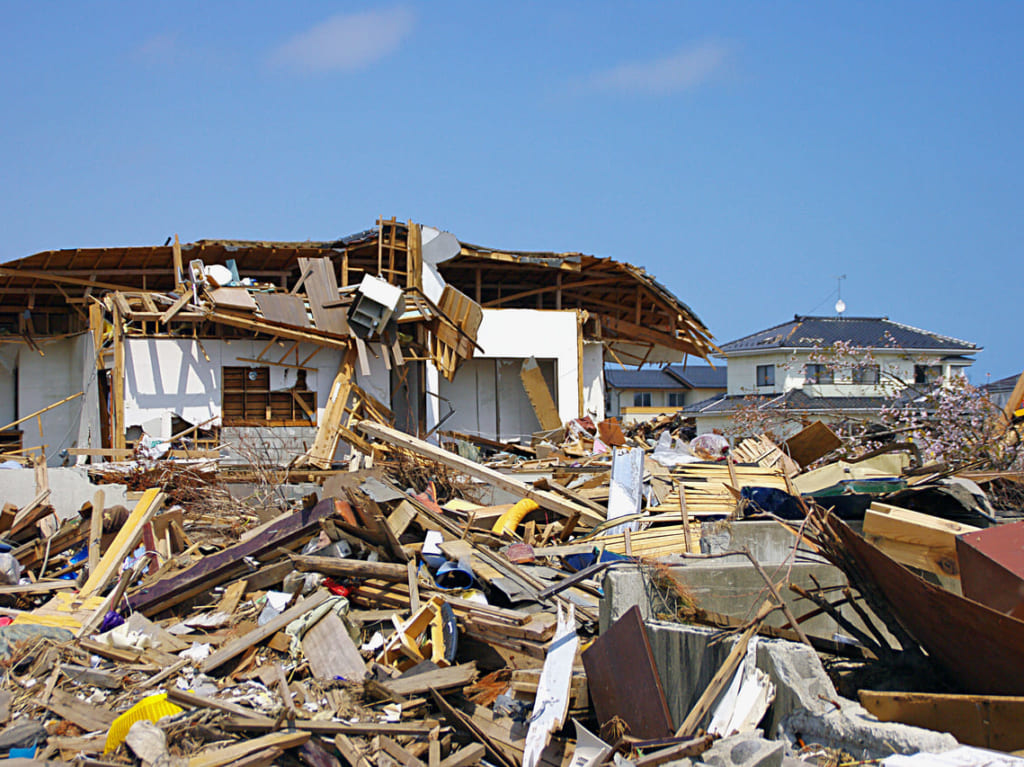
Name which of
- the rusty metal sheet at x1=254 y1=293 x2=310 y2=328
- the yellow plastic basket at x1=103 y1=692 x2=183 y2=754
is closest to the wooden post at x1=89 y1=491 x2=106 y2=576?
the yellow plastic basket at x1=103 y1=692 x2=183 y2=754

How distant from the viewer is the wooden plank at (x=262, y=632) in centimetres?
736

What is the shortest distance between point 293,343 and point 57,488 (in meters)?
5.87

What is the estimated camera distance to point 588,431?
20.2 m

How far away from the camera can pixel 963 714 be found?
3672 millimetres

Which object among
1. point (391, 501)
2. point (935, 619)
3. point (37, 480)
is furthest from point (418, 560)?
point (37, 480)

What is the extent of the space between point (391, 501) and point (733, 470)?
14.1ft

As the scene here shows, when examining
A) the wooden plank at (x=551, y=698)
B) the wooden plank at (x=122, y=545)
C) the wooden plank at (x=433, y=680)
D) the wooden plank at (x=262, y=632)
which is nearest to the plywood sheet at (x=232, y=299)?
the wooden plank at (x=122, y=545)

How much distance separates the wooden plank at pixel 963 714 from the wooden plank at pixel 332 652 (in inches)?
181

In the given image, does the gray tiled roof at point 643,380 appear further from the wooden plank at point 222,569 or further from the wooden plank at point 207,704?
the wooden plank at point 207,704

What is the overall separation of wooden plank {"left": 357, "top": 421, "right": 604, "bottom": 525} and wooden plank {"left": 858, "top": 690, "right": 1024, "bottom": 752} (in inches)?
248

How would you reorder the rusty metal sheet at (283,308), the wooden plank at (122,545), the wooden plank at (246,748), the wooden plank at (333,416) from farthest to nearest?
the rusty metal sheet at (283,308) → the wooden plank at (333,416) → the wooden plank at (122,545) → the wooden plank at (246,748)

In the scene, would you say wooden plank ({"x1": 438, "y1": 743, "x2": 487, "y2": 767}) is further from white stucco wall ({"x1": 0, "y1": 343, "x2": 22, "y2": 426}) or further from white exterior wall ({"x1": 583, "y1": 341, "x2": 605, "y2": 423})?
white stucco wall ({"x1": 0, "y1": 343, "x2": 22, "y2": 426})

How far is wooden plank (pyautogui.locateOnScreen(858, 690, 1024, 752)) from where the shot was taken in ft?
11.6

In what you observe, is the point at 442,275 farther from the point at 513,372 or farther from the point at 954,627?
the point at 954,627
